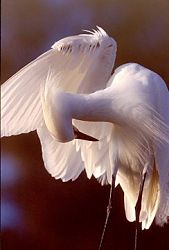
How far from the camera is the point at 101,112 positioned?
38.9 inches

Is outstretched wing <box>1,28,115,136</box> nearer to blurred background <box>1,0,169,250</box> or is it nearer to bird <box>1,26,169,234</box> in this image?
bird <box>1,26,169,234</box>

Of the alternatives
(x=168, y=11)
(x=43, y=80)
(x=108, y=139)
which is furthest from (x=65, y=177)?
(x=168, y=11)

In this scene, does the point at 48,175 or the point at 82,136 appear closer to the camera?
the point at 82,136

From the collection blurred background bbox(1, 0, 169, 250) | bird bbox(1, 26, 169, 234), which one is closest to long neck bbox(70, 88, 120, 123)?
bird bbox(1, 26, 169, 234)

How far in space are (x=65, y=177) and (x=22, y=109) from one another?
21 cm

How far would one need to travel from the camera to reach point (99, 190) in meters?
1.27

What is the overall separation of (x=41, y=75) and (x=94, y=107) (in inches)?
6.0

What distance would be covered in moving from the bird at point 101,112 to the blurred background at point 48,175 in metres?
0.09

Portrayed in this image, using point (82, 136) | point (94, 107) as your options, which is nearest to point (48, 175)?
point (82, 136)

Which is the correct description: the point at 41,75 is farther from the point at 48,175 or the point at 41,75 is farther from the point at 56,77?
the point at 48,175

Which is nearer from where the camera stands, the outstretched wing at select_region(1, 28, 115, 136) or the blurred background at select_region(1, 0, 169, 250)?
the outstretched wing at select_region(1, 28, 115, 136)

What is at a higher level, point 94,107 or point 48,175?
point 94,107

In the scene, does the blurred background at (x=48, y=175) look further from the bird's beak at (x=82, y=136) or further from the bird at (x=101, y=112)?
the bird's beak at (x=82, y=136)

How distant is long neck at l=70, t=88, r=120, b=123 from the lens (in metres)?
0.96
